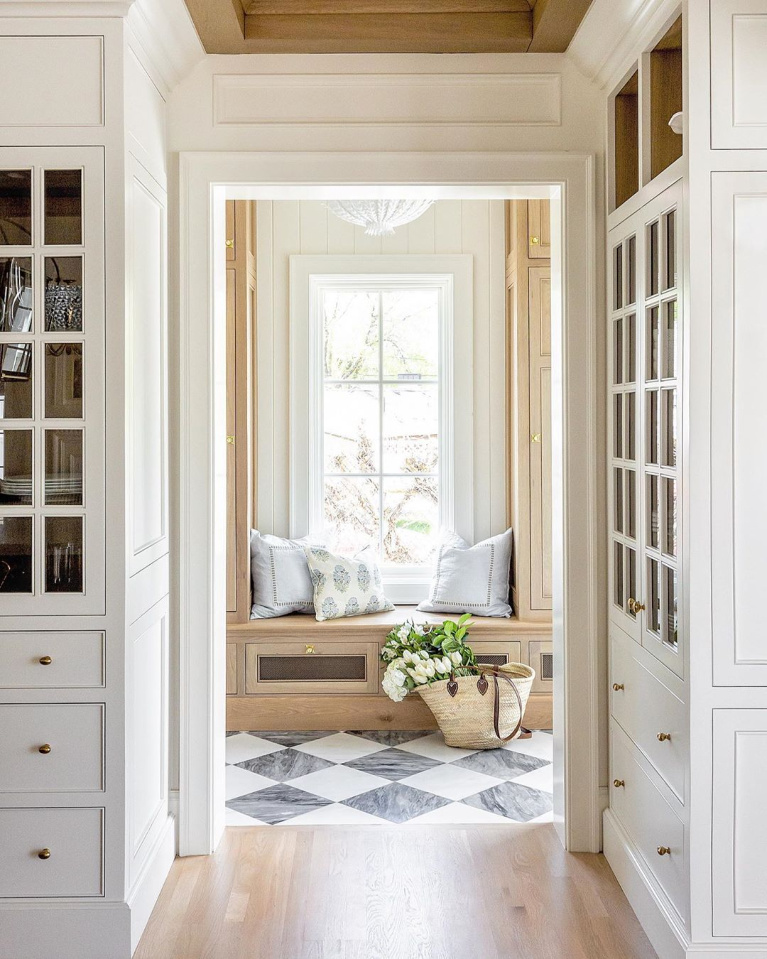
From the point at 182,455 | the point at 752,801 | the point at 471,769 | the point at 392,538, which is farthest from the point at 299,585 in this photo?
the point at 752,801

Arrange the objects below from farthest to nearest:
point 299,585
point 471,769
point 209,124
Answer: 1. point 299,585
2. point 471,769
3. point 209,124

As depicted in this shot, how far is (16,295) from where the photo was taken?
2307mm

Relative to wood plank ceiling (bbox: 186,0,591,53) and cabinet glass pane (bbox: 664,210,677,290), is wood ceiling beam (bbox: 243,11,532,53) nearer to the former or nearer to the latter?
wood plank ceiling (bbox: 186,0,591,53)

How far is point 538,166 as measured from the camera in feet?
9.47

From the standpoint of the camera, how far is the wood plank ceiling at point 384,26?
2678 millimetres

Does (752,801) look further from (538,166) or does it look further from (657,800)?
(538,166)

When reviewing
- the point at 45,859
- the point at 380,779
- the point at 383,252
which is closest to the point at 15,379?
the point at 45,859

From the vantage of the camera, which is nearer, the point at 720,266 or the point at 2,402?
the point at 720,266

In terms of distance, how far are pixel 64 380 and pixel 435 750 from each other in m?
2.48

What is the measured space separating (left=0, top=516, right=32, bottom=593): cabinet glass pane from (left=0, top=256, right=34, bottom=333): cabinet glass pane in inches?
20.0

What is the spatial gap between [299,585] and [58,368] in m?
2.27

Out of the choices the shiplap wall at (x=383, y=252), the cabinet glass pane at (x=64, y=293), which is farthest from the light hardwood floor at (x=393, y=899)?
the shiplap wall at (x=383, y=252)

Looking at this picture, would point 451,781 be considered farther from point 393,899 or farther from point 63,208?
point 63,208

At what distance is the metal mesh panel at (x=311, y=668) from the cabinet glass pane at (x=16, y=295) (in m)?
2.29
